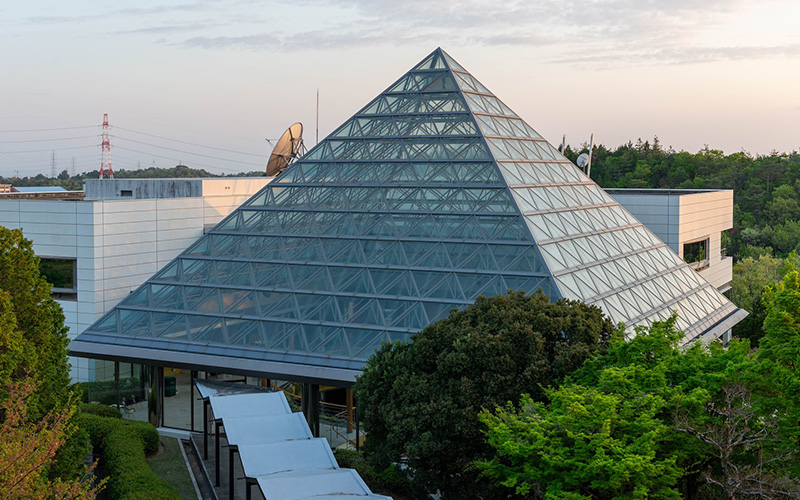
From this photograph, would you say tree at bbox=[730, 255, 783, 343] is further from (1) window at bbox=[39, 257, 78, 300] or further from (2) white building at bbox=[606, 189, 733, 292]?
(1) window at bbox=[39, 257, 78, 300]

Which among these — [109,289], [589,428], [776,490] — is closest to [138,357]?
[109,289]

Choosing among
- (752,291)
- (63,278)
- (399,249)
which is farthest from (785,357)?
(752,291)

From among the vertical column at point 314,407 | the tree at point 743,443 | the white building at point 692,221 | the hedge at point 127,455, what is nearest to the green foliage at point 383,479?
the vertical column at point 314,407

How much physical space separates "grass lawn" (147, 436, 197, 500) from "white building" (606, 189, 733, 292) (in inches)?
1359

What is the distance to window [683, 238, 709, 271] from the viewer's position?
5661 centimetres

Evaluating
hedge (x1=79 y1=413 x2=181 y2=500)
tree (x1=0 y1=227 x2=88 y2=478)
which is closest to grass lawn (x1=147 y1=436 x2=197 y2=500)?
hedge (x1=79 y1=413 x2=181 y2=500)

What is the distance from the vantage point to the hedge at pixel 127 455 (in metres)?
23.8

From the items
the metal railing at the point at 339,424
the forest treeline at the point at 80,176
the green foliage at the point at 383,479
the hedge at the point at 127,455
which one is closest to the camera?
the hedge at the point at 127,455

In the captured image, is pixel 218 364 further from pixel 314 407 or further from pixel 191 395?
pixel 314 407

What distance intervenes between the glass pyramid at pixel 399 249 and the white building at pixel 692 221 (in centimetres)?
1445

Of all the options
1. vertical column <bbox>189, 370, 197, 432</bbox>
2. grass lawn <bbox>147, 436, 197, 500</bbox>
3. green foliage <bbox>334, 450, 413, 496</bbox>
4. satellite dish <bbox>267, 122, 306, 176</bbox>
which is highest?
satellite dish <bbox>267, 122, 306, 176</bbox>

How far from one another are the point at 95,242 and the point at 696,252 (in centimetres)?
4144

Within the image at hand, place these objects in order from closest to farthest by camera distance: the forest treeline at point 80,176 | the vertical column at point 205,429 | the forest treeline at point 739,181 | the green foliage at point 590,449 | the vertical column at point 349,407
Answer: the green foliage at point 590,449 → the vertical column at point 205,429 → the vertical column at point 349,407 → the forest treeline at point 739,181 → the forest treeline at point 80,176

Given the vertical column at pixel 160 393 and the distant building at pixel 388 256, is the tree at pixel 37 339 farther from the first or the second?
the vertical column at pixel 160 393
